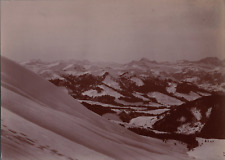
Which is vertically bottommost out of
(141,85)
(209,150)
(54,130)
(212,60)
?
(54,130)

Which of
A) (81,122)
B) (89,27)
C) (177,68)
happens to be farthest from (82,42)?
(177,68)

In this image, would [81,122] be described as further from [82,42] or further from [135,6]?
[135,6]

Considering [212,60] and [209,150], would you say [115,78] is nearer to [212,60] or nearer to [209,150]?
[212,60]

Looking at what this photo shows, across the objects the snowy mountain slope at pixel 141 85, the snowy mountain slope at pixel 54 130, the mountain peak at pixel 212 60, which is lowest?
the snowy mountain slope at pixel 54 130

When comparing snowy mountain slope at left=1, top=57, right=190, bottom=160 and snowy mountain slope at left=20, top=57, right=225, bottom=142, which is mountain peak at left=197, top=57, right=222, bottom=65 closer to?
snowy mountain slope at left=20, top=57, right=225, bottom=142

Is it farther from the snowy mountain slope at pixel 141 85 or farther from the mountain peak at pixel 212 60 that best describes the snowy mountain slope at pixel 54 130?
the mountain peak at pixel 212 60

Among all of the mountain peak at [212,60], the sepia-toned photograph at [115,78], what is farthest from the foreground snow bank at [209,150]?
the mountain peak at [212,60]

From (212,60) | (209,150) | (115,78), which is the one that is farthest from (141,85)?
(209,150)

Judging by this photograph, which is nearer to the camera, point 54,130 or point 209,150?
point 54,130
